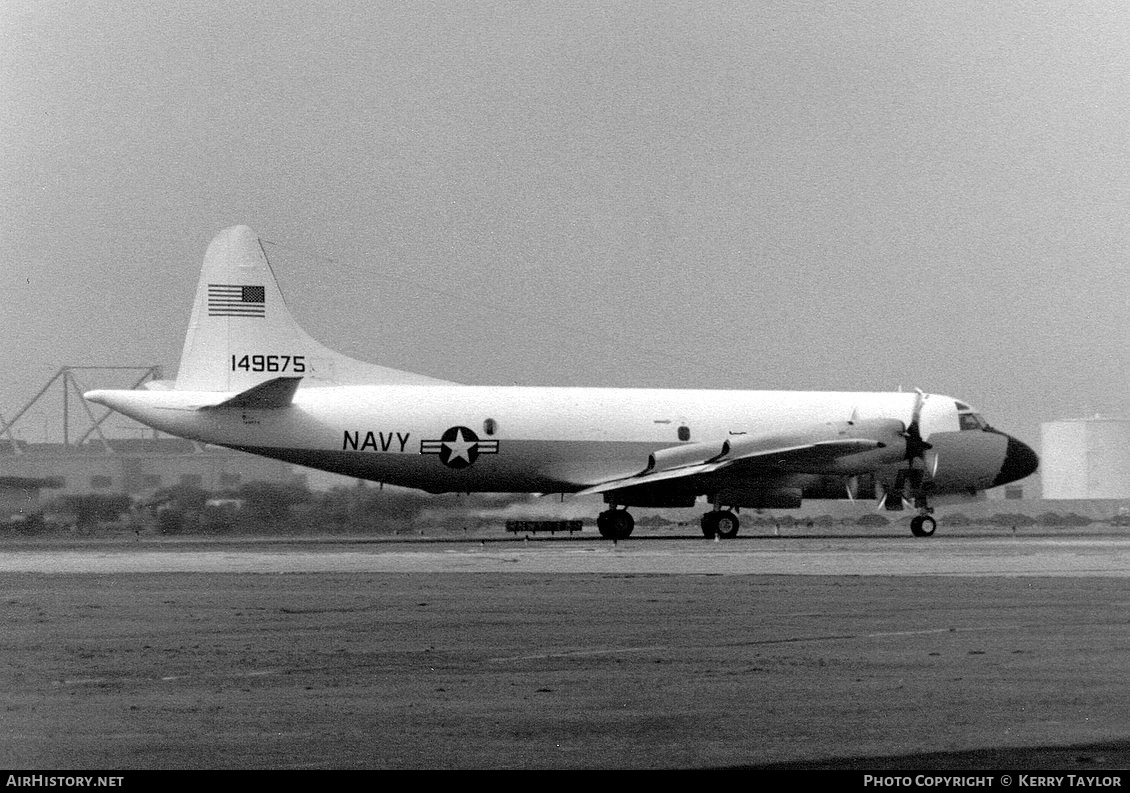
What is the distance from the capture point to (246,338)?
46562mm

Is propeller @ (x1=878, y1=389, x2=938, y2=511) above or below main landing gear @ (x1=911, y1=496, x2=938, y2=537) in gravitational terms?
above

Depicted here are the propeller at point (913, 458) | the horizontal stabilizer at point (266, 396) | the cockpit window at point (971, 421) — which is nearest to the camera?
the horizontal stabilizer at point (266, 396)

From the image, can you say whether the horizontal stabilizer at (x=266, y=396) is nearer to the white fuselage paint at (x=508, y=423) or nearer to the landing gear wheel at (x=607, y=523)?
the white fuselage paint at (x=508, y=423)

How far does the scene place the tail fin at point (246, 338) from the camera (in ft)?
152

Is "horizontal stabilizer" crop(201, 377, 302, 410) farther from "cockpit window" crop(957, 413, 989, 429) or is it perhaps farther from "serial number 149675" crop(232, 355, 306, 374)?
"cockpit window" crop(957, 413, 989, 429)

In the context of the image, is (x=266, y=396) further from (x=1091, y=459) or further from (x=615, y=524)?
(x=1091, y=459)

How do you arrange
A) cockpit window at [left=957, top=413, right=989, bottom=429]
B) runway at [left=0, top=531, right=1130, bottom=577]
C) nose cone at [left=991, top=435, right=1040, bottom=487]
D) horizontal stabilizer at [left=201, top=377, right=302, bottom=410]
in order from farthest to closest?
nose cone at [left=991, top=435, right=1040, bottom=487]
cockpit window at [left=957, top=413, right=989, bottom=429]
horizontal stabilizer at [left=201, top=377, right=302, bottom=410]
runway at [left=0, top=531, right=1130, bottom=577]

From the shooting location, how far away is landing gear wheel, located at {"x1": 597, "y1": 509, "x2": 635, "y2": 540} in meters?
47.5

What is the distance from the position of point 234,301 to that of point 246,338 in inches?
47.4

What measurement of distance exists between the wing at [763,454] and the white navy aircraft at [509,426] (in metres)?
0.05

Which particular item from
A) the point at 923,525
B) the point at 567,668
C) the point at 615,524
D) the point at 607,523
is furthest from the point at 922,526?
the point at 567,668

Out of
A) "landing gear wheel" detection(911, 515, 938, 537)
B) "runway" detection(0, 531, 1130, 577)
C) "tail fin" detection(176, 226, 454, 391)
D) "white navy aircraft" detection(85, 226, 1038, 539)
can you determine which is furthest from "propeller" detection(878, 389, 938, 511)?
"tail fin" detection(176, 226, 454, 391)

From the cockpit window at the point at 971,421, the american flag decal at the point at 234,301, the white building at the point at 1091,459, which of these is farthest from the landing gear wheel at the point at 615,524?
the white building at the point at 1091,459

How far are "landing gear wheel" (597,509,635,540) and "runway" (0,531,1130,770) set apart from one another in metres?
18.6
